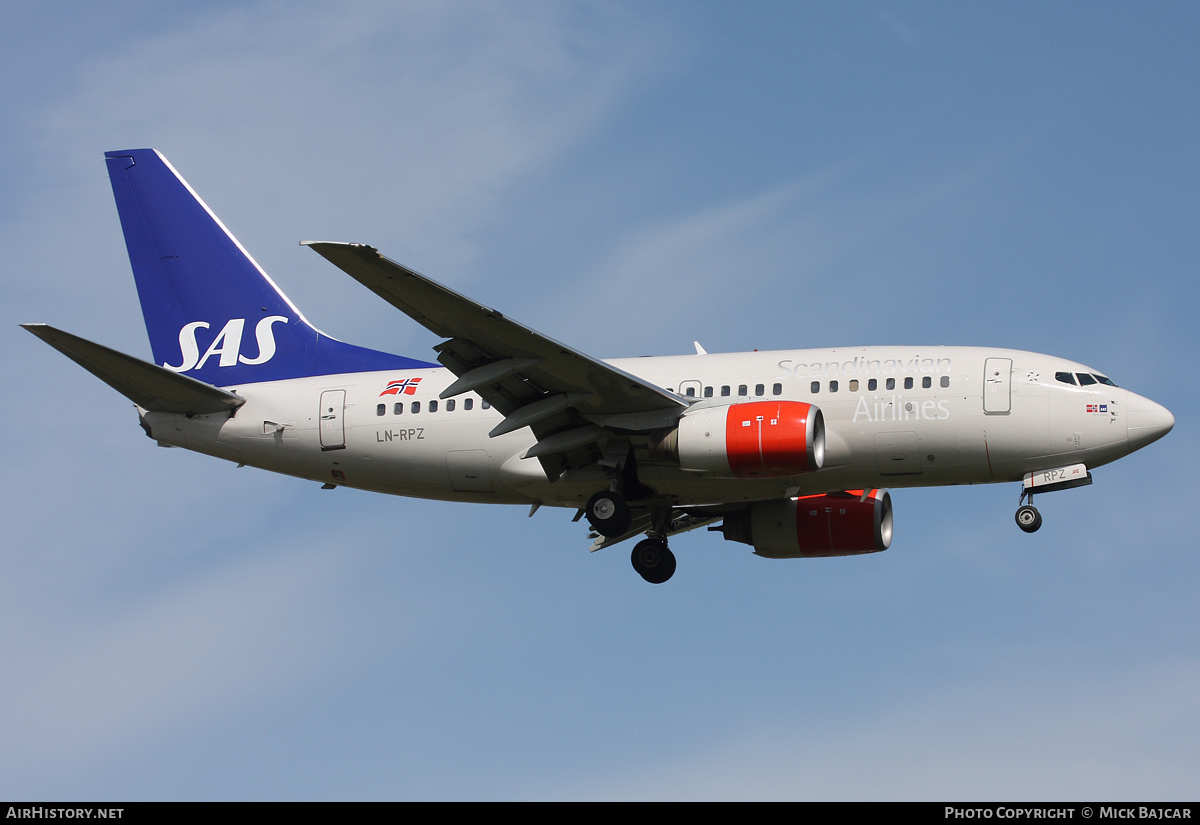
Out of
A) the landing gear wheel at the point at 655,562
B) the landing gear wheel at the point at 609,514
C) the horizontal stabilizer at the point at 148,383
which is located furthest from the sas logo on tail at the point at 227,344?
the landing gear wheel at the point at 655,562

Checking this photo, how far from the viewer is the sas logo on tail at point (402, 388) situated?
3322 cm

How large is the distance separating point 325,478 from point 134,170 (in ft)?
35.9

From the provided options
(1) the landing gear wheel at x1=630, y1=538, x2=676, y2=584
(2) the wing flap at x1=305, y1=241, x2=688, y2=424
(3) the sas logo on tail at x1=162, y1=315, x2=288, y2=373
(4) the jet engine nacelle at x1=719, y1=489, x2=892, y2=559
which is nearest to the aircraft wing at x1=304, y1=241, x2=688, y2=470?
(2) the wing flap at x1=305, y1=241, x2=688, y2=424

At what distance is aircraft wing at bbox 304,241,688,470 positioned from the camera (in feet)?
88.9

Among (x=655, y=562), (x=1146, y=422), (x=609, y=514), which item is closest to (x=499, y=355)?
(x=609, y=514)

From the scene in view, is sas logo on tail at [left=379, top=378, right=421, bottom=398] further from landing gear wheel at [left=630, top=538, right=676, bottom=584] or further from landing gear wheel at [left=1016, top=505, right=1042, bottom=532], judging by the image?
landing gear wheel at [left=1016, top=505, right=1042, bottom=532]

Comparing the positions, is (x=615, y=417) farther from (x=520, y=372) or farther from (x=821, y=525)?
(x=821, y=525)

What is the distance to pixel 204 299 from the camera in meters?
36.8

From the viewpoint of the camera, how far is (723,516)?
117ft

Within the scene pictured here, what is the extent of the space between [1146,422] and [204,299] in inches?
909

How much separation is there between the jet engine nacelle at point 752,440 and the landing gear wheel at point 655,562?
15.7 ft

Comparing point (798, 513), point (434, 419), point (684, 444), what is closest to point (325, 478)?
point (434, 419)
